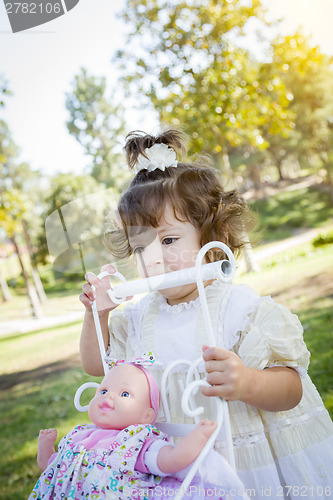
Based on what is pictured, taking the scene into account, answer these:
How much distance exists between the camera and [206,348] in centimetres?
103

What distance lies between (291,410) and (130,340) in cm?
50

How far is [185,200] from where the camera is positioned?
4.43 feet

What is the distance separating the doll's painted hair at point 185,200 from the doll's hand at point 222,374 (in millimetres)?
415

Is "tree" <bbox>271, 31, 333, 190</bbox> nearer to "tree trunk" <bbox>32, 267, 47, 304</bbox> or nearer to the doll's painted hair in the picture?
"tree trunk" <bbox>32, 267, 47, 304</bbox>

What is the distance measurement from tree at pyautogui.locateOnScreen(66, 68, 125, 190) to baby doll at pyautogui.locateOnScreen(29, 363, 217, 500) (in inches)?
321

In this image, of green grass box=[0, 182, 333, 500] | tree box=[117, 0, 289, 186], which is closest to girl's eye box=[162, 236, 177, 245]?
green grass box=[0, 182, 333, 500]

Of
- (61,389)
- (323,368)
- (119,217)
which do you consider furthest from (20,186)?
(119,217)

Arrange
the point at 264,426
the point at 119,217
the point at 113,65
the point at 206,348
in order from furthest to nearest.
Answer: the point at 113,65 < the point at 119,217 < the point at 264,426 < the point at 206,348

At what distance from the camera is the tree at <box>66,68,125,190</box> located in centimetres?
911

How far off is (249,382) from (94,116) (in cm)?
883

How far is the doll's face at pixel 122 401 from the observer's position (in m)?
1.07

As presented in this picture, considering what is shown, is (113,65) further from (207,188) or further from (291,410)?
(291,410)

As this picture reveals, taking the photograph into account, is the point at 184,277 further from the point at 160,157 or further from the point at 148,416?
the point at 160,157

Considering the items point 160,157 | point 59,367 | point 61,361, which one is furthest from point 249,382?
point 61,361
